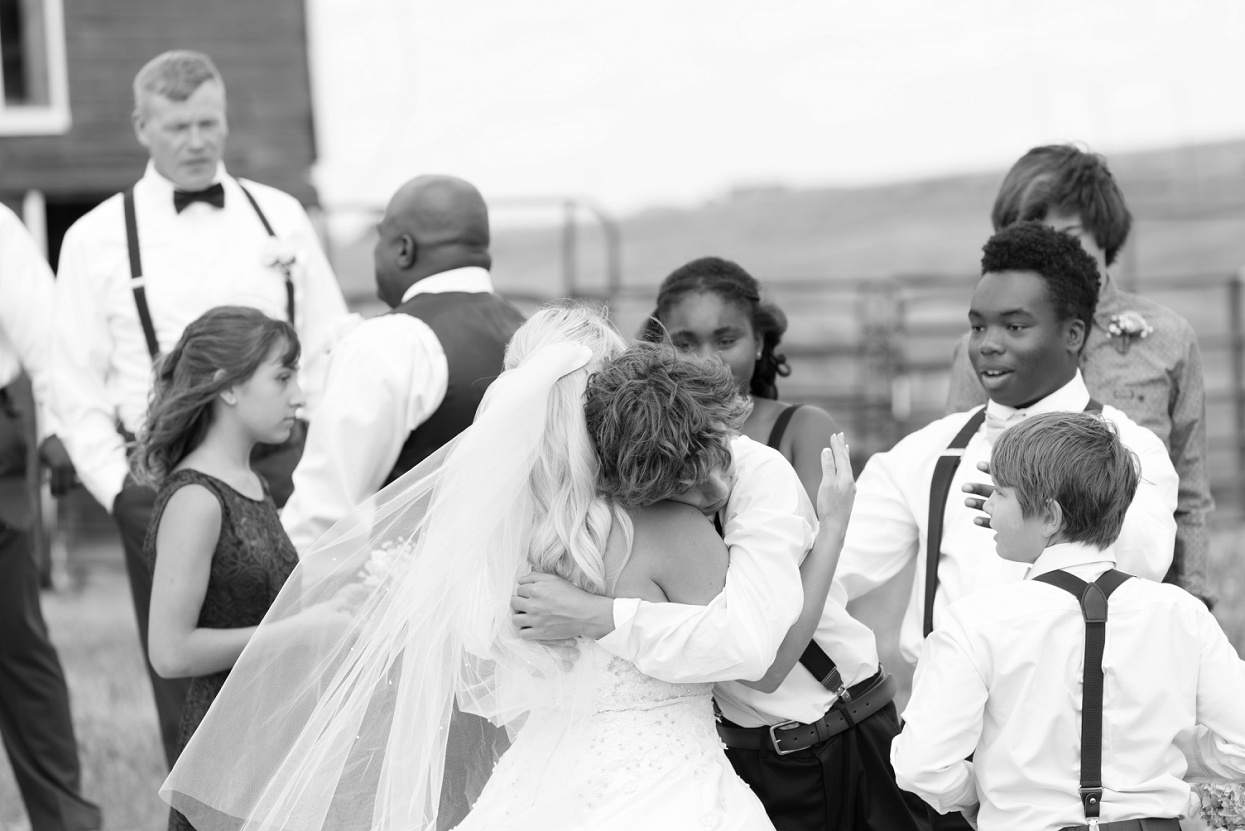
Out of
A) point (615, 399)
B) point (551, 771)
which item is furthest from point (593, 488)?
point (551, 771)

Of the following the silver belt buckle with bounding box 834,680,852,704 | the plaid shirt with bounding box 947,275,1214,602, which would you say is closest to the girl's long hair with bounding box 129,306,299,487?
the silver belt buckle with bounding box 834,680,852,704

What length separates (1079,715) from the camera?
263 centimetres

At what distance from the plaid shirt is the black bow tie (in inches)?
97.0

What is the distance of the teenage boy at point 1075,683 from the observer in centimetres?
262

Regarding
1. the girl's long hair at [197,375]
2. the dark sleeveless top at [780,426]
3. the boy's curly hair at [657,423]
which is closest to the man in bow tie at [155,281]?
the girl's long hair at [197,375]

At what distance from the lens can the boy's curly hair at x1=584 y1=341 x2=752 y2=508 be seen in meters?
2.75

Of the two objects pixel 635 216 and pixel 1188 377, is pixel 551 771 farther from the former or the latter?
pixel 635 216

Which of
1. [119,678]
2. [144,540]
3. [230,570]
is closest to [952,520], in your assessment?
[230,570]

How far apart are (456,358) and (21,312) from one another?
5.80 ft

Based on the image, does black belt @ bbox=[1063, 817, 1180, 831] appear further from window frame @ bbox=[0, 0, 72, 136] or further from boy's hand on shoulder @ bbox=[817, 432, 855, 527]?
window frame @ bbox=[0, 0, 72, 136]

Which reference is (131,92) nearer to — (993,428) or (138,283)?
(138,283)

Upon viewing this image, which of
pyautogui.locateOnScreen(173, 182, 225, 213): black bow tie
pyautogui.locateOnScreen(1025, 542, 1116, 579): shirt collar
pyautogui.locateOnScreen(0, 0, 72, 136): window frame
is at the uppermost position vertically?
pyautogui.locateOnScreen(0, 0, 72, 136): window frame

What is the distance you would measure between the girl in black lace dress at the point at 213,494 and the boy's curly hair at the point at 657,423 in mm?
1104

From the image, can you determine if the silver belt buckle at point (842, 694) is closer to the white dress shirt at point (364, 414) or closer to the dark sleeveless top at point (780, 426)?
the dark sleeveless top at point (780, 426)
